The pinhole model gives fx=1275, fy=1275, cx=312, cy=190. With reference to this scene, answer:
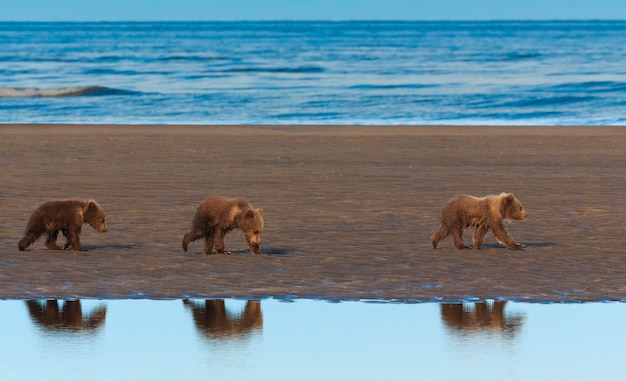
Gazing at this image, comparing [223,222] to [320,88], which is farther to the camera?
[320,88]

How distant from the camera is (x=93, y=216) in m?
11.7

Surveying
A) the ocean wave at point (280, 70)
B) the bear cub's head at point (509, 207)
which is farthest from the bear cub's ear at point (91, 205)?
the ocean wave at point (280, 70)

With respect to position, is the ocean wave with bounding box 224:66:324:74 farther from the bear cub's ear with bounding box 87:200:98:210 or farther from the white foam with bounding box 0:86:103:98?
the bear cub's ear with bounding box 87:200:98:210

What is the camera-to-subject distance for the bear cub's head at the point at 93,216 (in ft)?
38.2

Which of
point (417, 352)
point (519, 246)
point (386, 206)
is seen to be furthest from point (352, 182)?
point (417, 352)

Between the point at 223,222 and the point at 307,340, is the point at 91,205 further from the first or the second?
the point at 307,340

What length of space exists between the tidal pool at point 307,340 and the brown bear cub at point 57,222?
2084 mm

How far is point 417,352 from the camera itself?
300 inches

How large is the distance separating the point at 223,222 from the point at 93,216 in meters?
1.35

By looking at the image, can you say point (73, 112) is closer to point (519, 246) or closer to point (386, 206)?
point (386, 206)

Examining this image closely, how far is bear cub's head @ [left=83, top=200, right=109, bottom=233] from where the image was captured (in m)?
11.6

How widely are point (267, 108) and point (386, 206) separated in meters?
25.6

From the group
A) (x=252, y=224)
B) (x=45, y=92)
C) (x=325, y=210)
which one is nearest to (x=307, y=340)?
(x=252, y=224)

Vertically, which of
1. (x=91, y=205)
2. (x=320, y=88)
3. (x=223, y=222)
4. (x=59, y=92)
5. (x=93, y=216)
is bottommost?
(x=223, y=222)
